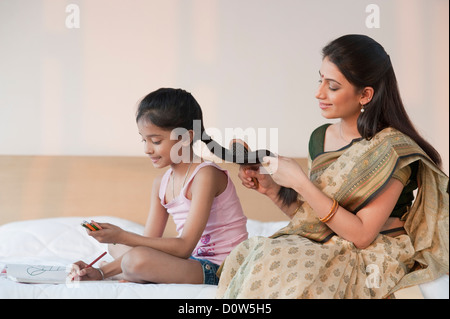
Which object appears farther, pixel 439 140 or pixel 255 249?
pixel 439 140

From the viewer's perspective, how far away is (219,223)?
1.60 metres

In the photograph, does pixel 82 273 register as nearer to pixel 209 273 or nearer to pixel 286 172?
pixel 209 273

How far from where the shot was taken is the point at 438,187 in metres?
1.31

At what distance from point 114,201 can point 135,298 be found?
1304 mm

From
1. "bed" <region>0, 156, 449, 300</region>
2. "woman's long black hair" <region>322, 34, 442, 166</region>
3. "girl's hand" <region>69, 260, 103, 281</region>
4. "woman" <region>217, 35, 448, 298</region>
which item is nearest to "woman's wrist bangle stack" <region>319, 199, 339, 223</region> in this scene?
"woman" <region>217, 35, 448, 298</region>

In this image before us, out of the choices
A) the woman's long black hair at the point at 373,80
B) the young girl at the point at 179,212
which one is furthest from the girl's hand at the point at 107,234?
the woman's long black hair at the point at 373,80

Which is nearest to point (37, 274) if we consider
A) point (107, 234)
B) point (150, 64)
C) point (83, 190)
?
point (107, 234)

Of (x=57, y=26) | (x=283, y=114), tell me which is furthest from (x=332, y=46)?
(x=57, y=26)

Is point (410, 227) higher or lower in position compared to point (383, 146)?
lower

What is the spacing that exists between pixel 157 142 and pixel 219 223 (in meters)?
0.30

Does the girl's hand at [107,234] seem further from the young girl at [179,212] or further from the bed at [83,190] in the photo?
the bed at [83,190]

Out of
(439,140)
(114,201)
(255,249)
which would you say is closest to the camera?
(255,249)

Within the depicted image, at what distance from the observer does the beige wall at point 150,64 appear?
8.55 ft

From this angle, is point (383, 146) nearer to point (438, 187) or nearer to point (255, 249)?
point (438, 187)
